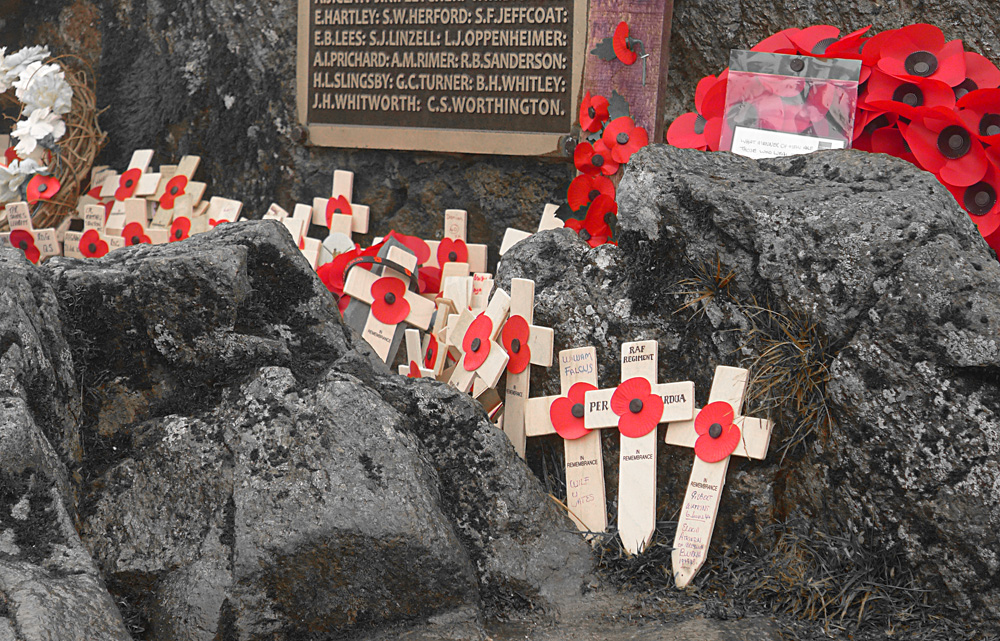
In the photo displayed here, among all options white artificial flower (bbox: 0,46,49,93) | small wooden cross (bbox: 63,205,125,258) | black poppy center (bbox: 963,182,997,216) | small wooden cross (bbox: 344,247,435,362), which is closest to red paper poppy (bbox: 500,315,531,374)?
small wooden cross (bbox: 344,247,435,362)

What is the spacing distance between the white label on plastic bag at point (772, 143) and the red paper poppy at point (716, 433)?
885 mm

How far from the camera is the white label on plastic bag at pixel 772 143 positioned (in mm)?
2672

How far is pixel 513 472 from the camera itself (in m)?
2.26

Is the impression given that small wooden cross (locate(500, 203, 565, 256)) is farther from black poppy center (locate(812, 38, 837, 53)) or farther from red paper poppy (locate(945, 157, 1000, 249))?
red paper poppy (locate(945, 157, 1000, 249))

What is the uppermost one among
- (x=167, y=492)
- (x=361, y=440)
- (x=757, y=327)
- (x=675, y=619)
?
(x=757, y=327)

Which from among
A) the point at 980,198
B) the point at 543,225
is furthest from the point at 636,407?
the point at 543,225

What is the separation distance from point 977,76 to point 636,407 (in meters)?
1.54

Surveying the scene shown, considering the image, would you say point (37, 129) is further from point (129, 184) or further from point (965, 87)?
point (965, 87)

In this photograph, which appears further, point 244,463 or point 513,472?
point 513,472

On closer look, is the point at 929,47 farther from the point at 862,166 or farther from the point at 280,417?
the point at 280,417

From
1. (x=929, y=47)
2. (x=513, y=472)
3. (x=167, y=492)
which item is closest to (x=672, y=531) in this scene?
(x=513, y=472)

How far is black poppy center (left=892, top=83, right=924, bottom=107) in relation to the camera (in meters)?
2.66

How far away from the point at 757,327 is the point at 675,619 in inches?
29.9

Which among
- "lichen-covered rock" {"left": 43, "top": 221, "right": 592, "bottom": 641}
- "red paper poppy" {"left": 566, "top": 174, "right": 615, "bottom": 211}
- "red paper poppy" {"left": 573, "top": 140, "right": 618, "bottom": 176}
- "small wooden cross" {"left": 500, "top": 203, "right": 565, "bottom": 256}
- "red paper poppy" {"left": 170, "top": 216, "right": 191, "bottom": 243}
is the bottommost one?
"lichen-covered rock" {"left": 43, "top": 221, "right": 592, "bottom": 641}
